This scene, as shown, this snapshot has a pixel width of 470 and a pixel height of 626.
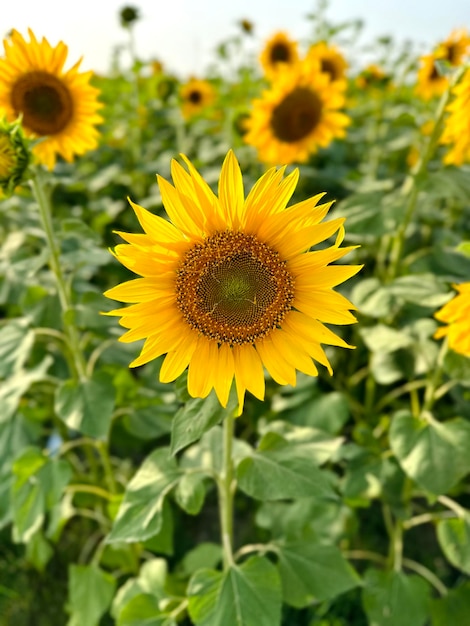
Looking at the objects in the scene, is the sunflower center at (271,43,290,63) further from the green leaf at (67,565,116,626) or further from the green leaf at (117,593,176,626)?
the green leaf at (117,593,176,626)

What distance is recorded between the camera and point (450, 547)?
1809mm

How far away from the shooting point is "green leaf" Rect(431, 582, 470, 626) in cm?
192

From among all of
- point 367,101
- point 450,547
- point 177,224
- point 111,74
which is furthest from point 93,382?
point 111,74

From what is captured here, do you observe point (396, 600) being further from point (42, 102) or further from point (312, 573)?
point (42, 102)

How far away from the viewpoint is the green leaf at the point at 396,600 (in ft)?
6.11

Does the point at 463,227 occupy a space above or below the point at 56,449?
above

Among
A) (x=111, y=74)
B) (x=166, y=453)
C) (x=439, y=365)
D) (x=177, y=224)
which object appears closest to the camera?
(x=177, y=224)

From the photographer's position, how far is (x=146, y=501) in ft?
5.10

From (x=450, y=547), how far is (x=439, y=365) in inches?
22.0

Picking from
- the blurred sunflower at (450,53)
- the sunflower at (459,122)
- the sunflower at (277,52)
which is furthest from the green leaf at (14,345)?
the sunflower at (277,52)

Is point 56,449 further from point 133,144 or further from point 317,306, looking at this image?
Answer: point 133,144

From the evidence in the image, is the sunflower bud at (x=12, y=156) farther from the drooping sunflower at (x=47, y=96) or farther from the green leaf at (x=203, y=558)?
the green leaf at (x=203, y=558)

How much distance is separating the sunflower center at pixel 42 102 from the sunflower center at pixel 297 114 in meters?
1.22

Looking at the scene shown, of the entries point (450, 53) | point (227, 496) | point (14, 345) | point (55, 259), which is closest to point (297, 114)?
point (450, 53)
